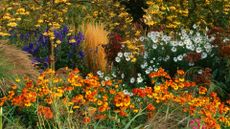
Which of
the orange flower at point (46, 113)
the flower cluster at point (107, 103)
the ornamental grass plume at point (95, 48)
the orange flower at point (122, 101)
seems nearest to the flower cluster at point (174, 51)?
the ornamental grass plume at point (95, 48)

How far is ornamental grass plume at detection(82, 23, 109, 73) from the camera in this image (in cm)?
845

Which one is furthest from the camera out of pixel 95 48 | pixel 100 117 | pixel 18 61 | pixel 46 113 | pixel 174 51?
pixel 95 48

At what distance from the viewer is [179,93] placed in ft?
18.9

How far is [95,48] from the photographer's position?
8586mm

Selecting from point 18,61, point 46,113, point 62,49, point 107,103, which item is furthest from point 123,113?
point 62,49

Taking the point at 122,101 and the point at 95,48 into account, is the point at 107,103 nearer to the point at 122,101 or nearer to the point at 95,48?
the point at 122,101

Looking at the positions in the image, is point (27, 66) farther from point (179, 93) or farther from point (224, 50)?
point (224, 50)

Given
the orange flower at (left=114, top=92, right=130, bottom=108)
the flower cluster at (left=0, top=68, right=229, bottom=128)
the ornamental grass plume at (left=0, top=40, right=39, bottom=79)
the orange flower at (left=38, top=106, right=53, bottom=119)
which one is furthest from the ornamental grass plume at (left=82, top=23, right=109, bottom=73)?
the orange flower at (left=38, top=106, right=53, bottom=119)

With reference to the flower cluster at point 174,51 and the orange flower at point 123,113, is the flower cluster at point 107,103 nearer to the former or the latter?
the orange flower at point 123,113

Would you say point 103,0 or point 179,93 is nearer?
point 179,93

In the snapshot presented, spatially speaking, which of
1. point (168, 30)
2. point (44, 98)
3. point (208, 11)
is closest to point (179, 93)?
point (44, 98)

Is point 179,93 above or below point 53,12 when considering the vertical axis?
below

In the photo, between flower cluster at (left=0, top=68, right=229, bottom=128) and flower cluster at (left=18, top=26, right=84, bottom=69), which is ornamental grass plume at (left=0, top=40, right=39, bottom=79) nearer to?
flower cluster at (left=0, top=68, right=229, bottom=128)

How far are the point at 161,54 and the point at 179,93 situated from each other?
158cm
